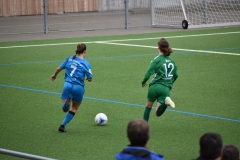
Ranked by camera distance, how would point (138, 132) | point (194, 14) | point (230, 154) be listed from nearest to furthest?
point (138, 132) < point (230, 154) < point (194, 14)

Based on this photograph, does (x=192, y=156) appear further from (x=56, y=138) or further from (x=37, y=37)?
(x=37, y=37)

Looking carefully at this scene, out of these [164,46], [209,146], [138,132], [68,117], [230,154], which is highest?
[164,46]

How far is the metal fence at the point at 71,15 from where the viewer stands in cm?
2973

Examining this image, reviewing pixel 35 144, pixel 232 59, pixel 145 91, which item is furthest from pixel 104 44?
pixel 35 144

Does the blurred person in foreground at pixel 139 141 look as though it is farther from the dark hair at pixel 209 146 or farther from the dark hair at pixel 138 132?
the dark hair at pixel 209 146

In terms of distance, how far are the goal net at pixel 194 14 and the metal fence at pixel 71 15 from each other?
3.67ft

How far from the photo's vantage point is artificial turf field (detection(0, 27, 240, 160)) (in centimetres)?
1001

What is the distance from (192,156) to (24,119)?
3.99 m

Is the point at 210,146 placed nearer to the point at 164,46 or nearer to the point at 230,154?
Answer: the point at 230,154

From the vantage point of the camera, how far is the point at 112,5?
3809 centimetres

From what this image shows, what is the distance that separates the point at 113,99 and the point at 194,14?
63.1 feet

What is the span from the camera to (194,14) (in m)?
31.9

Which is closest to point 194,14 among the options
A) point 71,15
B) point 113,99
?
point 71,15

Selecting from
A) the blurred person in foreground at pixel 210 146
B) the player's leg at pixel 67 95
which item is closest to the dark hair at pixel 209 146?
the blurred person in foreground at pixel 210 146
